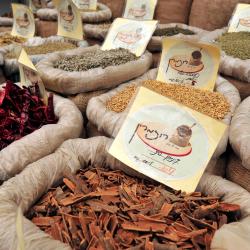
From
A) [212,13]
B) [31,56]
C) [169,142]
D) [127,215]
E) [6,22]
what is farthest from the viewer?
[6,22]

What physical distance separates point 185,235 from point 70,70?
3.00 ft

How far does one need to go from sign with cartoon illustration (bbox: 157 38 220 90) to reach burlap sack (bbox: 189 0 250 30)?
0.92 m

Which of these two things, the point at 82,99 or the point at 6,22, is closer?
the point at 82,99

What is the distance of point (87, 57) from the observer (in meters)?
1.69

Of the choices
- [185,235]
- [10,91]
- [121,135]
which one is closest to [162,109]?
[121,135]

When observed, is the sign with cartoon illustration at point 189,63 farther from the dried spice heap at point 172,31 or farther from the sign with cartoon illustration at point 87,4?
the sign with cartoon illustration at point 87,4

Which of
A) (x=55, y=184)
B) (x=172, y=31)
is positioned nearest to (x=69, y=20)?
(x=172, y=31)

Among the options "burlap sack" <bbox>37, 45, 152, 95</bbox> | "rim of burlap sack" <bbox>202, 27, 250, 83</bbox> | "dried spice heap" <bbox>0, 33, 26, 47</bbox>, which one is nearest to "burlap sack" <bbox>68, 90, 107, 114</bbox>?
"burlap sack" <bbox>37, 45, 152, 95</bbox>

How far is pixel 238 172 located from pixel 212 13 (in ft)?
4.84

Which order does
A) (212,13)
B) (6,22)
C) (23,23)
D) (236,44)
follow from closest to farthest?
(236,44) < (212,13) < (23,23) < (6,22)

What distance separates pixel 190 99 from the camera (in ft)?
4.31

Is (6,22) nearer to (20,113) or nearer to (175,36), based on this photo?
(175,36)

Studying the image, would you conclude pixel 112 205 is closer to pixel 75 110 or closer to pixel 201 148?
pixel 201 148

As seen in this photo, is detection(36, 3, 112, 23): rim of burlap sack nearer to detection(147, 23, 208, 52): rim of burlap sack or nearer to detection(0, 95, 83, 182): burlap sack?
detection(147, 23, 208, 52): rim of burlap sack
